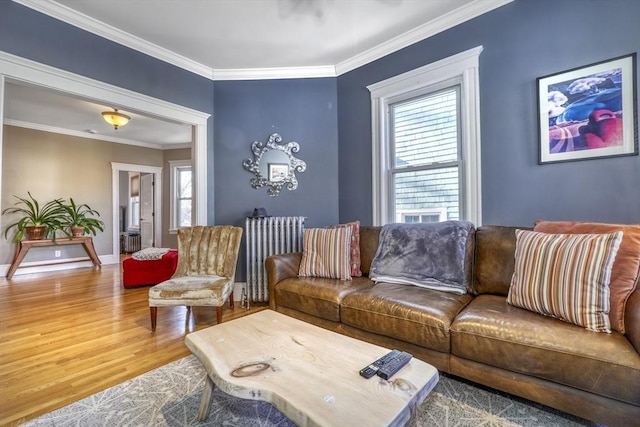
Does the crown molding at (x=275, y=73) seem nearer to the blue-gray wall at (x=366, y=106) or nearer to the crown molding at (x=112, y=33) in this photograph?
the blue-gray wall at (x=366, y=106)

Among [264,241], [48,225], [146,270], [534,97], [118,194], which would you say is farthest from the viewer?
[118,194]

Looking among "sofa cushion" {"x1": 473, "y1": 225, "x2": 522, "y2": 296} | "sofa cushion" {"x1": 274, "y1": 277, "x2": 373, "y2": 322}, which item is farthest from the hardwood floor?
"sofa cushion" {"x1": 473, "y1": 225, "x2": 522, "y2": 296}

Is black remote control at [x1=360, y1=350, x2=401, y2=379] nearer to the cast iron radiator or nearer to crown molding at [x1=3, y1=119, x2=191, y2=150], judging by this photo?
crown molding at [x1=3, y1=119, x2=191, y2=150]

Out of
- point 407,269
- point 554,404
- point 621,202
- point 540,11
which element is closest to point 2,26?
point 407,269

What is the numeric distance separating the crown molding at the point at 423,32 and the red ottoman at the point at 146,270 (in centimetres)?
352

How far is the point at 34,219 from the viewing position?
486cm

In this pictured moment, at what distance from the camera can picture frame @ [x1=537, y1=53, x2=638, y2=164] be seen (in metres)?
1.83

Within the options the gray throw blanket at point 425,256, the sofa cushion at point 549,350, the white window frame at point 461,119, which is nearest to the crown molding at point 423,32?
the white window frame at point 461,119

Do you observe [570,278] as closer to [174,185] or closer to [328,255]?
[328,255]

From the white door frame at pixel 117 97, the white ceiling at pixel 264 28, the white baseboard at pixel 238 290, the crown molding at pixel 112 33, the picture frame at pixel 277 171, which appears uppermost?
the white ceiling at pixel 264 28

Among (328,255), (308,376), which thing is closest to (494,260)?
(328,255)

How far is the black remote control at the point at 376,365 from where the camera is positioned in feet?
3.38

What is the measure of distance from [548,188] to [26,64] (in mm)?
4093

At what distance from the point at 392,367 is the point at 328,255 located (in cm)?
151
